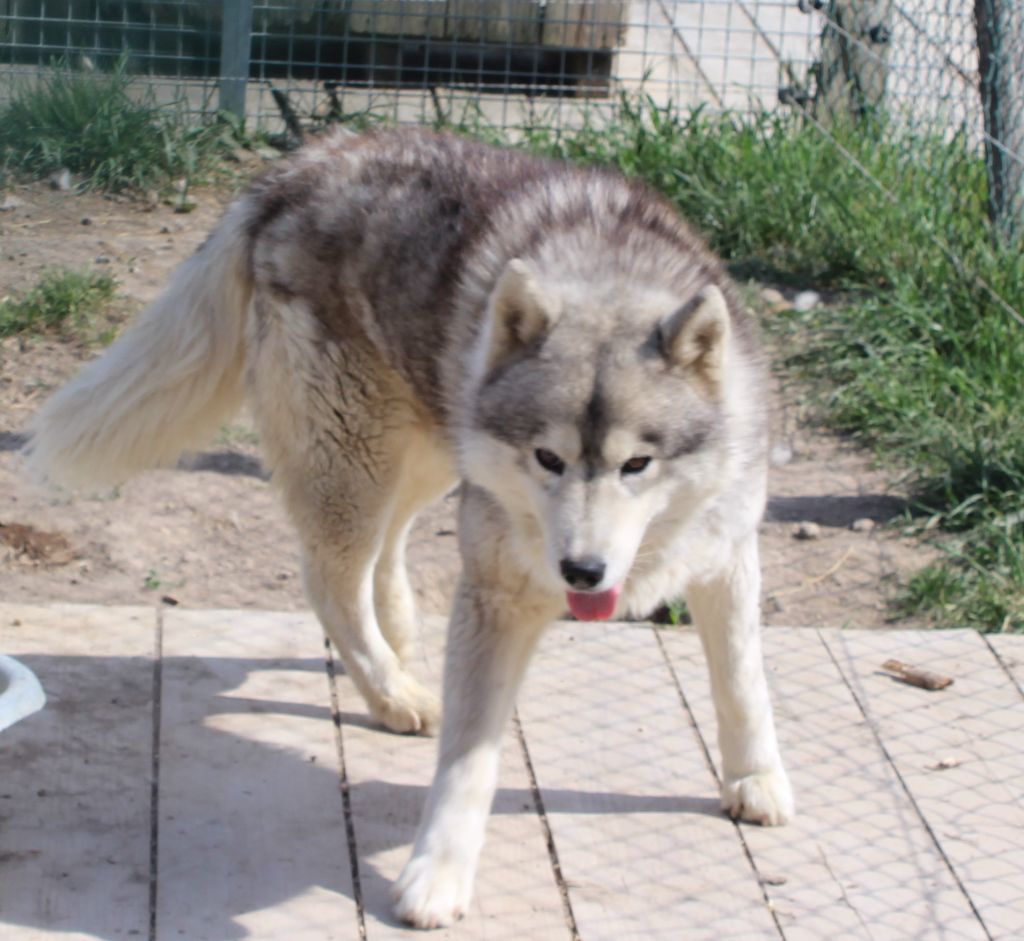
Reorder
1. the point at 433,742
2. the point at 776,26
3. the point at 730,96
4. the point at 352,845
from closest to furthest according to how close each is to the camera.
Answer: the point at 352,845 → the point at 433,742 → the point at 730,96 → the point at 776,26

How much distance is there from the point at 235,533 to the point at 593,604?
229 cm

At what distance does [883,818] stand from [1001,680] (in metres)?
0.87

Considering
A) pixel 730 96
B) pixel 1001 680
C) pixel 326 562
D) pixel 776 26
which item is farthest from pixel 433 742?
pixel 776 26

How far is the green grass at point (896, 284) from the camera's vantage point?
5.25 m

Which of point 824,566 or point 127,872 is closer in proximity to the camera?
point 127,872

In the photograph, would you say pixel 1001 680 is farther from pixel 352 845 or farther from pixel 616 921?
pixel 352 845

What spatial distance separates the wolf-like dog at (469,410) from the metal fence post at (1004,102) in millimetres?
2611

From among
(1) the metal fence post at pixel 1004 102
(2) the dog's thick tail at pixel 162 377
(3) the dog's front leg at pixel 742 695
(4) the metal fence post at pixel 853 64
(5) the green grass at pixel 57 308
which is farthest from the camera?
(4) the metal fence post at pixel 853 64

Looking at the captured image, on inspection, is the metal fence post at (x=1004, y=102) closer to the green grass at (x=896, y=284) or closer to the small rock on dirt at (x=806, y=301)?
the green grass at (x=896, y=284)

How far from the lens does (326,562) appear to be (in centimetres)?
399

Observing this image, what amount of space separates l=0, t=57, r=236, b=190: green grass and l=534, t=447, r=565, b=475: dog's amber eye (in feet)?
15.1

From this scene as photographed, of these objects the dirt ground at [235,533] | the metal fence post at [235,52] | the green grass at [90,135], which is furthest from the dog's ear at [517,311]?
the metal fence post at [235,52]

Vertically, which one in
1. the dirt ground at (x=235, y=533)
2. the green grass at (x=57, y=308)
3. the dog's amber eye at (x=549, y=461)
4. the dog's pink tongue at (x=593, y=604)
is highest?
the dog's amber eye at (x=549, y=461)

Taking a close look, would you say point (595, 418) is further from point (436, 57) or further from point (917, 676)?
point (436, 57)
